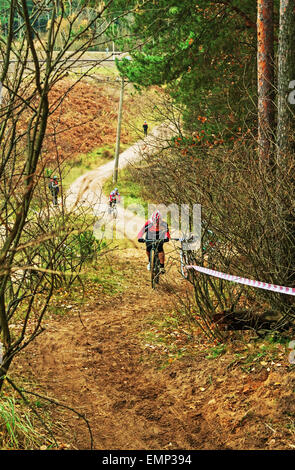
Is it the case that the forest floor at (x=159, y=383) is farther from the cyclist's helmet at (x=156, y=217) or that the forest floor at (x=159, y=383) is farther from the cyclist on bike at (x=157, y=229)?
the cyclist's helmet at (x=156, y=217)

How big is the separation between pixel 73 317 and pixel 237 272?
3.57m

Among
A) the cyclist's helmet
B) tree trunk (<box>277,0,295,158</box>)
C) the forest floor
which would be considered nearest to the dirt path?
the forest floor

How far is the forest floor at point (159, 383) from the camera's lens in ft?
15.5

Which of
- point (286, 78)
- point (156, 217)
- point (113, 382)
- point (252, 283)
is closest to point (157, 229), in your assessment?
point (156, 217)

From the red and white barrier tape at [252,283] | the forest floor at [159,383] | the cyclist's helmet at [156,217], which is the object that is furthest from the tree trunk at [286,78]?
the cyclist's helmet at [156,217]

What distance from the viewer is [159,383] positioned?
6125 mm

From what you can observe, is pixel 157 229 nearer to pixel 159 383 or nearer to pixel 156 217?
pixel 156 217

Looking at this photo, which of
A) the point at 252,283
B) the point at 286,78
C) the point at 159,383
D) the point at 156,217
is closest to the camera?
the point at 252,283

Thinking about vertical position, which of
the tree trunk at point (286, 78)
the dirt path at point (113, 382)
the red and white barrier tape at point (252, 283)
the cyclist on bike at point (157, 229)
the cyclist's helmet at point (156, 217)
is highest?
the tree trunk at point (286, 78)

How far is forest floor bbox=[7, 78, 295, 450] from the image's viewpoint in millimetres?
4715

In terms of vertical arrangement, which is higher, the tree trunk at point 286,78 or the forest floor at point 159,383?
the tree trunk at point 286,78

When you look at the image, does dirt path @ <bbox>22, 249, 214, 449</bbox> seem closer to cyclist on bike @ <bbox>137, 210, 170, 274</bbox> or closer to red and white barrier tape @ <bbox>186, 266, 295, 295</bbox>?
red and white barrier tape @ <bbox>186, 266, 295, 295</bbox>

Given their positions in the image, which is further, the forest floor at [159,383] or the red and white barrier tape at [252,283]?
the red and white barrier tape at [252,283]
